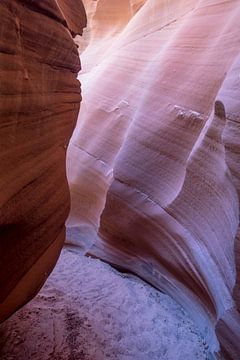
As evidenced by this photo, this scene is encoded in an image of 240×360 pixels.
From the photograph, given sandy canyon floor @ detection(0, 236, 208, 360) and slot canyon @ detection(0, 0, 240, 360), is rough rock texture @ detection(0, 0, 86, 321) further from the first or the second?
sandy canyon floor @ detection(0, 236, 208, 360)

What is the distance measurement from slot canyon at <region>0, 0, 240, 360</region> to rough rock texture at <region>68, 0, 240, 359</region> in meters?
0.02

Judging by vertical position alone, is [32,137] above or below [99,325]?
above

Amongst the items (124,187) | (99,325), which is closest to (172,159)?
(124,187)

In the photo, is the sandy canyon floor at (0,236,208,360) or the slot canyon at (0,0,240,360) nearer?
the slot canyon at (0,0,240,360)

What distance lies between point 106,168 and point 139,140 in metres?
0.78

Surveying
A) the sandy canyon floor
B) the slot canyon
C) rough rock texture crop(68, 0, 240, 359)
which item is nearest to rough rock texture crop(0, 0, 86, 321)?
the slot canyon

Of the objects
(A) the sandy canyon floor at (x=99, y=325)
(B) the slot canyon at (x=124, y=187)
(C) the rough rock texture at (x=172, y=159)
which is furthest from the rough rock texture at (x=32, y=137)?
(C) the rough rock texture at (x=172, y=159)

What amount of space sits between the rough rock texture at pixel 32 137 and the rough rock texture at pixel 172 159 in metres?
1.19

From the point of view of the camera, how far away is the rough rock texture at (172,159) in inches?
112

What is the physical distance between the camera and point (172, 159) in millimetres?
3674

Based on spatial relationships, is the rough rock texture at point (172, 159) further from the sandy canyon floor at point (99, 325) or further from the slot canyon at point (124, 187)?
the sandy canyon floor at point (99, 325)

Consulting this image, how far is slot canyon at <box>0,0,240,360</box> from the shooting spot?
2.14 meters

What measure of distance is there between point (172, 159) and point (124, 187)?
30.8 inches

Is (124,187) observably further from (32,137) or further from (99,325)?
(32,137)
